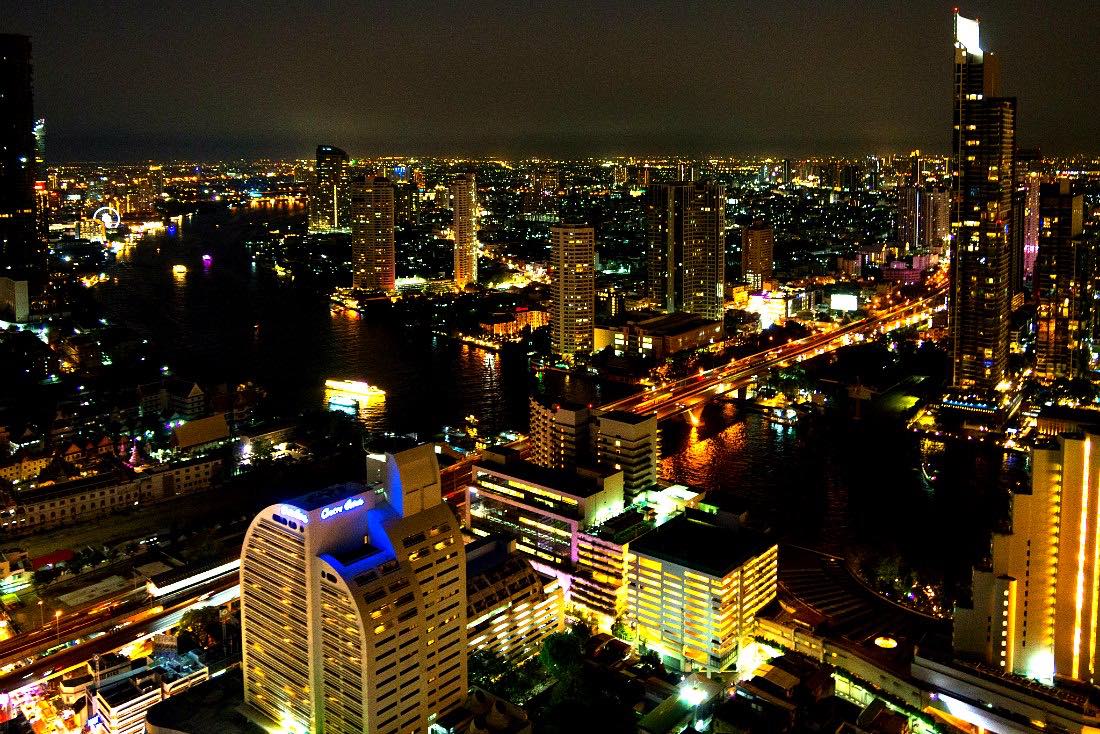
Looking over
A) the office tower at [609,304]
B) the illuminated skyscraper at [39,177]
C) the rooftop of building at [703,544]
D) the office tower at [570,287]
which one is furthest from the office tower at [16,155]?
the rooftop of building at [703,544]

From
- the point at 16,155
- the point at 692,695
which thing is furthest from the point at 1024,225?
the point at 16,155

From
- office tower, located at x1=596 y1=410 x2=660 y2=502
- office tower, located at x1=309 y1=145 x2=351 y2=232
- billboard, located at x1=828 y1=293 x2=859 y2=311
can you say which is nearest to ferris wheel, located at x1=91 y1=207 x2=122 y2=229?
office tower, located at x1=309 y1=145 x2=351 y2=232

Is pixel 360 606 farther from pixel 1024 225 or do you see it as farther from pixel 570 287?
pixel 1024 225

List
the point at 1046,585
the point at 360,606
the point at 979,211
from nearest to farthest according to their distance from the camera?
the point at 360,606 → the point at 1046,585 → the point at 979,211

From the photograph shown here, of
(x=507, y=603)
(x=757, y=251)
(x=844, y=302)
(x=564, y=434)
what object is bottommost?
(x=507, y=603)

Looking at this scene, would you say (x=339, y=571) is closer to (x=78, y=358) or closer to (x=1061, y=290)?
(x=78, y=358)

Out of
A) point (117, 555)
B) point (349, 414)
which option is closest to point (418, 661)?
point (117, 555)

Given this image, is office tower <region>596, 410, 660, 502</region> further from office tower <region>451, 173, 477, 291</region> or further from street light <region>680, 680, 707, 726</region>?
office tower <region>451, 173, 477, 291</region>
